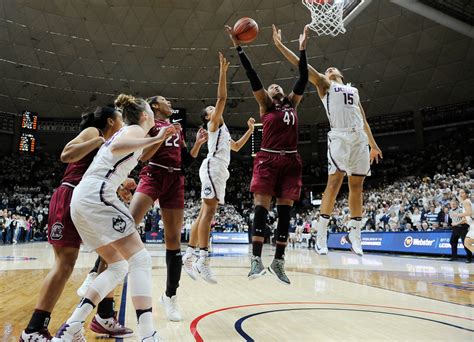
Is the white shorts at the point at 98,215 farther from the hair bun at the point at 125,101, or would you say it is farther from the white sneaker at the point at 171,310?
the white sneaker at the point at 171,310

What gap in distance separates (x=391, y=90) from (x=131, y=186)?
28820mm

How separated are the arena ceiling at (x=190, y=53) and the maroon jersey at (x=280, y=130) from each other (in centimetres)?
2086

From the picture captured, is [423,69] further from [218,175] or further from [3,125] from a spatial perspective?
[3,125]

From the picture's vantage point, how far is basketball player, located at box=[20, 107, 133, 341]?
318 centimetres

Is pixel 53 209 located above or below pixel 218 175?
below

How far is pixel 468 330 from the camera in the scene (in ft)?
12.6

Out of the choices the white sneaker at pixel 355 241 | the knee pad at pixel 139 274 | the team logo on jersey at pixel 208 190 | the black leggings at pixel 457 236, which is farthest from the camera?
the black leggings at pixel 457 236

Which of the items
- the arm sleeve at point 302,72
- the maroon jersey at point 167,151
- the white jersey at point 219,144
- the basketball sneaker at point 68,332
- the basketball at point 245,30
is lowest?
the basketball sneaker at point 68,332

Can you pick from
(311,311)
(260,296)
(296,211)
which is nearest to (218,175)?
(260,296)

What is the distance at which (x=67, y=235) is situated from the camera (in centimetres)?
333

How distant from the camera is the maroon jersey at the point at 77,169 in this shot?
11.6ft

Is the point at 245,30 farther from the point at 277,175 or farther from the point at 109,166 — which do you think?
the point at 109,166

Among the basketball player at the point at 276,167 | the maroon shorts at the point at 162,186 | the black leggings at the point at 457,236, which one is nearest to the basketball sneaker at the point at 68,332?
the maroon shorts at the point at 162,186

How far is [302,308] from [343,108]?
2.57 meters
